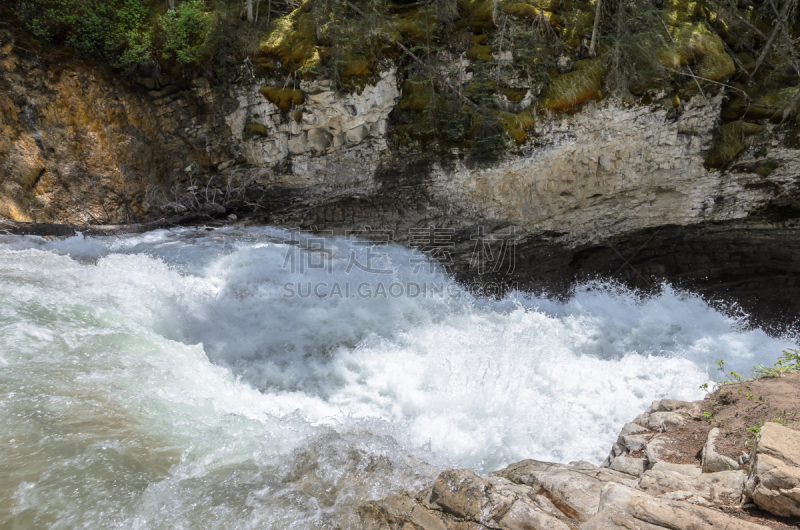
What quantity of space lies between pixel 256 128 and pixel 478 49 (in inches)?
184

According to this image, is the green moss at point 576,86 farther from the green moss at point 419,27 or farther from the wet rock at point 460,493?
the wet rock at point 460,493

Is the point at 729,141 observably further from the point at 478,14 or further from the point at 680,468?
the point at 680,468

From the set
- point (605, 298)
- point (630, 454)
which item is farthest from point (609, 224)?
point (630, 454)

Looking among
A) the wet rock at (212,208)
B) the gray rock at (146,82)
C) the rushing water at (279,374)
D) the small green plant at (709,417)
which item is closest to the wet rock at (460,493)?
the rushing water at (279,374)

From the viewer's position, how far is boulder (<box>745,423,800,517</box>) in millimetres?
2053

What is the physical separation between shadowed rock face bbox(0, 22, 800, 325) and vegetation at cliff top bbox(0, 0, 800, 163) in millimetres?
338

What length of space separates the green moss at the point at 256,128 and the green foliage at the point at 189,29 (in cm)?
171

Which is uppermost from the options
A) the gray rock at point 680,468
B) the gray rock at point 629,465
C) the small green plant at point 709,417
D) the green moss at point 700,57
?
the green moss at point 700,57

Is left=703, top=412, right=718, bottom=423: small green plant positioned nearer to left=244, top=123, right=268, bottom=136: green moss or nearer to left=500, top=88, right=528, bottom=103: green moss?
left=500, top=88, right=528, bottom=103: green moss

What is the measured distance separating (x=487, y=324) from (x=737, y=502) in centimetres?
453

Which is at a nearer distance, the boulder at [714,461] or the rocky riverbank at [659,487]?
the rocky riverbank at [659,487]

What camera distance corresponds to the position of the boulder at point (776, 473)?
2.05 metres

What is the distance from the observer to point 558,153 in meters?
7.47

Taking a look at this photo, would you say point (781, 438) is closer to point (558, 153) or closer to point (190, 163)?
point (558, 153)
